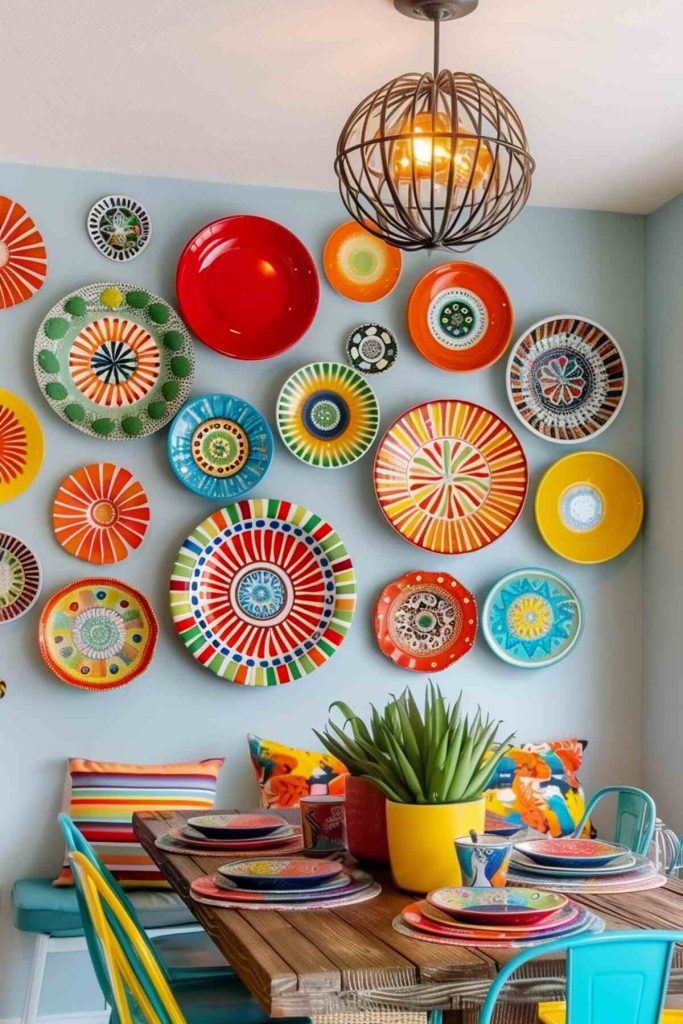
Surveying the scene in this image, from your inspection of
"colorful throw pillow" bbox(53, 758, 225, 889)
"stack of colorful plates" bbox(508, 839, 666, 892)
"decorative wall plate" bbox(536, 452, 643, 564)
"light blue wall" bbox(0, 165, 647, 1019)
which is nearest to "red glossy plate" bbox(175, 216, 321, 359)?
"light blue wall" bbox(0, 165, 647, 1019)

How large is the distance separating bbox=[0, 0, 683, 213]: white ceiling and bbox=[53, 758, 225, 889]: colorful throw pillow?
176cm

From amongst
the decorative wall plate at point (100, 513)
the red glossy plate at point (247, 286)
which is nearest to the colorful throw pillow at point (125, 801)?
the decorative wall plate at point (100, 513)

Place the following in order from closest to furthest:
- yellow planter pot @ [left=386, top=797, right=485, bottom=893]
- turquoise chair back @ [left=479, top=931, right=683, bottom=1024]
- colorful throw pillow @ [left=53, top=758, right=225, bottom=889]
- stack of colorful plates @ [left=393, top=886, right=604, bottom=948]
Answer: turquoise chair back @ [left=479, top=931, right=683, bottom=1024] → stack of colorful plates @ [left=393, top=886, right=604, bottom=948] → yellow planter pot @ [left=386, top=797, right=485, bottom=893] → colorful throw pillow @ [left=53, top=758, right=225, bottom=889]

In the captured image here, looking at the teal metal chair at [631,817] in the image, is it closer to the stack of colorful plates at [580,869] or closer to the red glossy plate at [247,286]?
the stack of colorful plates at [580,869]

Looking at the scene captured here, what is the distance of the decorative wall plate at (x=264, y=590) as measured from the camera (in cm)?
352

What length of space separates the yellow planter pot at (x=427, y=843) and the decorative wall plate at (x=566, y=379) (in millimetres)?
2037

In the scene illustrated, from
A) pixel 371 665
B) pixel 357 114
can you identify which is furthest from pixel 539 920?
pixel 371 665

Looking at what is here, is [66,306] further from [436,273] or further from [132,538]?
[436,273]

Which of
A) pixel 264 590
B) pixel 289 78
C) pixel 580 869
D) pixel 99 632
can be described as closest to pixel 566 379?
pixel 264 590

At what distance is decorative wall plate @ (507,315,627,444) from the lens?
3.79 m

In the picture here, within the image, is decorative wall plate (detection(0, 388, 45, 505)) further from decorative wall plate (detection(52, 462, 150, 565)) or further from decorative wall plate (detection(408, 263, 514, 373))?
decorative wall plate (detection(408, 263, 514, 373))

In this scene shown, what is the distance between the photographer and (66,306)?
11.4 ft

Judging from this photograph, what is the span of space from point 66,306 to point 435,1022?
2412 millimetres

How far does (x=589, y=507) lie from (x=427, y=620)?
2.15ft
